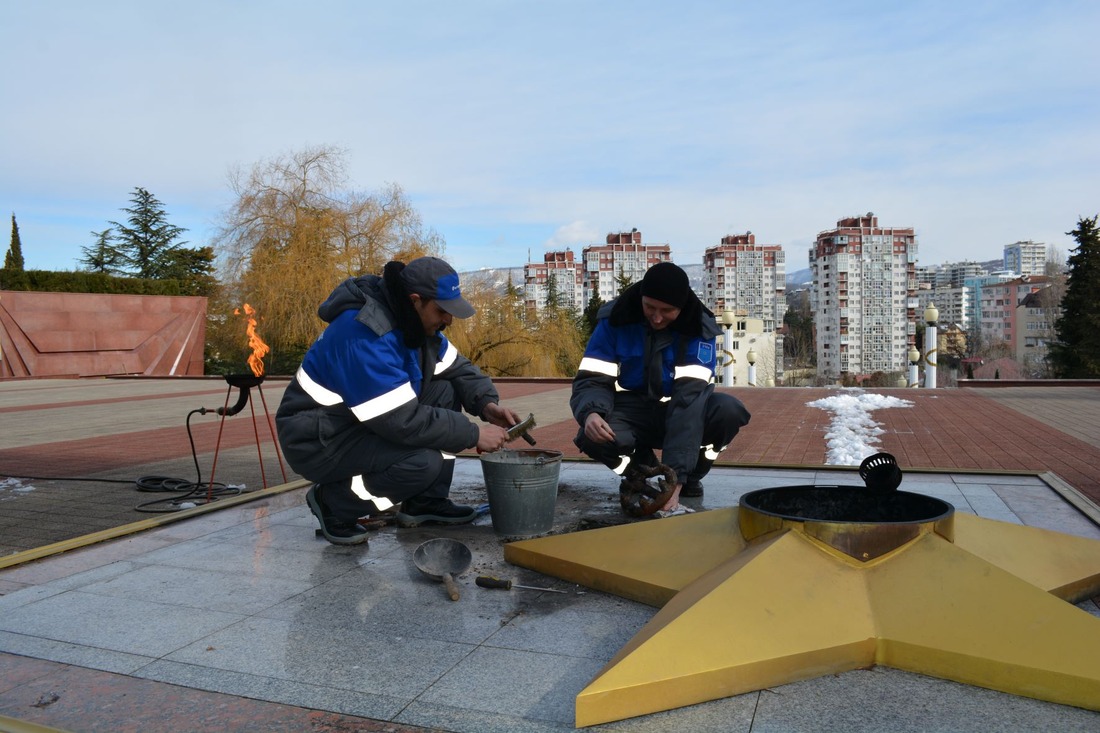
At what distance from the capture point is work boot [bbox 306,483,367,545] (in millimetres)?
3291

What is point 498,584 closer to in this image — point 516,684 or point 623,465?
point 516,684

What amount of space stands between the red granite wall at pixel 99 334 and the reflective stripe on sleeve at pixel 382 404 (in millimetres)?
23715

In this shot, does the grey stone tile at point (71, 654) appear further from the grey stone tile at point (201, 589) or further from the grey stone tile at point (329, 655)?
the grey stone tile at point (201, 589)

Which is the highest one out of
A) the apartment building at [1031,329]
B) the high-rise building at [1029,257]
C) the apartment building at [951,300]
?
the high-rise building at [1029,257]

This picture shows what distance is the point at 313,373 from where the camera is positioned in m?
3.21

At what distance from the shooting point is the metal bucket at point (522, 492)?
3.21 m

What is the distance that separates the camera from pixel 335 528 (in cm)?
333

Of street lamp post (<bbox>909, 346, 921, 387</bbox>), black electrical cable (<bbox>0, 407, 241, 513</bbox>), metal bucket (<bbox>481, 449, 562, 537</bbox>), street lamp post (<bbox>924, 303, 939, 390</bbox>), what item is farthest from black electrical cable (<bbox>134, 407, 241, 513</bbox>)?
street lamp post (<bbox>909, 346, 921, 387</bbox>)

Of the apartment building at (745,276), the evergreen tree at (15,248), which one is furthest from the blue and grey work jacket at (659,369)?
the apartment building at (745,276)

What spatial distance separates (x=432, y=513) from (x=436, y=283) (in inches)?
44.5

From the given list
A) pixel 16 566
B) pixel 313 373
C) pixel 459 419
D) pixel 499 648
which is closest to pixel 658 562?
pixel 499 648

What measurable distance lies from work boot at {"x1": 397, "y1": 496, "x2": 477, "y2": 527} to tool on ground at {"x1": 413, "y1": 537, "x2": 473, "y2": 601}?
0.73 m

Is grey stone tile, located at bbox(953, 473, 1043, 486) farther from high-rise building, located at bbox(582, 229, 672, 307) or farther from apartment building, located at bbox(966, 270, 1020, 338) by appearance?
apartment building, located at bbox(966, 270, 1020, 338)

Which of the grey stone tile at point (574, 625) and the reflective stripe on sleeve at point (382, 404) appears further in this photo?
the reflective stripe on sleeve at point (382, 404)
